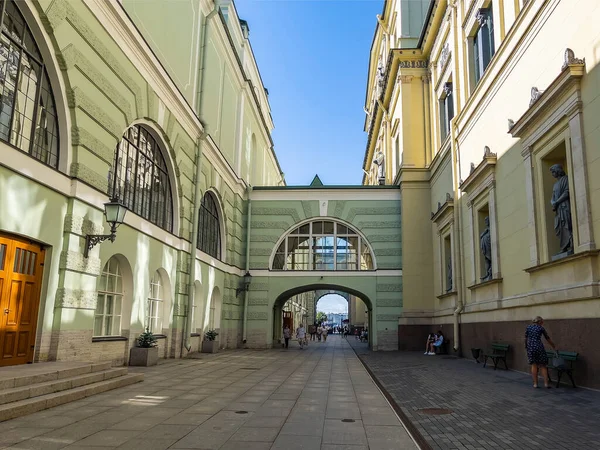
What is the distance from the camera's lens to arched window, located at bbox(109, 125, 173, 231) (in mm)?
13852

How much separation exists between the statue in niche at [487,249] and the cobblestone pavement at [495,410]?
155 inches

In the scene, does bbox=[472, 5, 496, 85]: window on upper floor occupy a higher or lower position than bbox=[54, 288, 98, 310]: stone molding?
higher

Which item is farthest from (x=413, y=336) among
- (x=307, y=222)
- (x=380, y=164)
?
(x=380, y=164)

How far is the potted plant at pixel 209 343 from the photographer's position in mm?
19703

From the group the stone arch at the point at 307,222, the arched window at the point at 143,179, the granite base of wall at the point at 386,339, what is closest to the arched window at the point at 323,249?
the stone arch at the point at 307,222

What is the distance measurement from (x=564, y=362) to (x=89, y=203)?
10280 mm

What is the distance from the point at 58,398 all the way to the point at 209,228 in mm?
14075

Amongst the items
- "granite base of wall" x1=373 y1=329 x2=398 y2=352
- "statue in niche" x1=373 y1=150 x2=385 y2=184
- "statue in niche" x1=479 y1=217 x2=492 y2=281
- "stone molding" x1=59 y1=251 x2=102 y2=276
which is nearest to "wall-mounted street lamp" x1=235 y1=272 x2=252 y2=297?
"granite base of wall" x1=373 y1=329 x2=398 y2=352

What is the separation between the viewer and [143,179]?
49.9 ft

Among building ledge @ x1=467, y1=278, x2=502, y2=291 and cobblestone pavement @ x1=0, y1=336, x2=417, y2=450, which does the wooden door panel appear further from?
building ledge @ x1=467, y1=278, x2=502, y2=291

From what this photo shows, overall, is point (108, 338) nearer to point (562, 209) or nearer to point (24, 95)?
point (24, 95)

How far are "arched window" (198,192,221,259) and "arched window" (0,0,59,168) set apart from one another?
978 cm

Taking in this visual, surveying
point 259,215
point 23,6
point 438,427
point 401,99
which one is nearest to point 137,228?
point 23,6

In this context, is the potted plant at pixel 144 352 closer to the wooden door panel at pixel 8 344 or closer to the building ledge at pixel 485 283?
the wooden door panel at pixel 8 344
